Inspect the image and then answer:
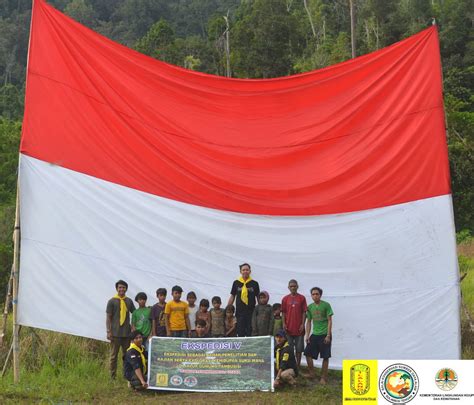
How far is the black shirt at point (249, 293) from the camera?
9.89 meters

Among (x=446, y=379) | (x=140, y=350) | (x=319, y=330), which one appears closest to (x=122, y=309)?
(x=140, y=350)

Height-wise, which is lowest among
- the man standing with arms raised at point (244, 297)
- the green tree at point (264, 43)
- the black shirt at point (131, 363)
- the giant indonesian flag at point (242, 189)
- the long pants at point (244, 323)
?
the black shirt at point (131, 363)

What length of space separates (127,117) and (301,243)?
2906mm

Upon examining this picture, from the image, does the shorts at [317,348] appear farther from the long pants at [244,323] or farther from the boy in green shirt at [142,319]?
the boy in green shirt at [142,319]

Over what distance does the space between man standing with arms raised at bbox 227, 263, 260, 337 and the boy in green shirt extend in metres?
1.09

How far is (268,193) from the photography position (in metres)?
10.3

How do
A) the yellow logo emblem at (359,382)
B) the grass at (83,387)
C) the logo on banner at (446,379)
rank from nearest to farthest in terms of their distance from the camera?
the logo on banner at (446,379) → the yellow logo emblem at (359,382) → the grass at (83,387)

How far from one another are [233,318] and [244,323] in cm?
16

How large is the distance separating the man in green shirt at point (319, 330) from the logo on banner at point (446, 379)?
271 cm

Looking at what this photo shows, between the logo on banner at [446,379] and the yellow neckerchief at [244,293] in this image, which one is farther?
the yellow neckerchief at [244,293]

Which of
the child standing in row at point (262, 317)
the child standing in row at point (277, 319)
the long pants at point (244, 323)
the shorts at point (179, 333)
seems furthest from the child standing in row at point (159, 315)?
the child standing in row at point (277, 319)

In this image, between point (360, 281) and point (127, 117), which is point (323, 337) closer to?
point (360, 281)

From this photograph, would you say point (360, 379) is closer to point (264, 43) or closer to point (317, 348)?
point (317, 348)

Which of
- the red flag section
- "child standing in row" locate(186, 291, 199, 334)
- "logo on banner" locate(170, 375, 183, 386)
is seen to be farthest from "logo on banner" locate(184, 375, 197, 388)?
the red flag section
